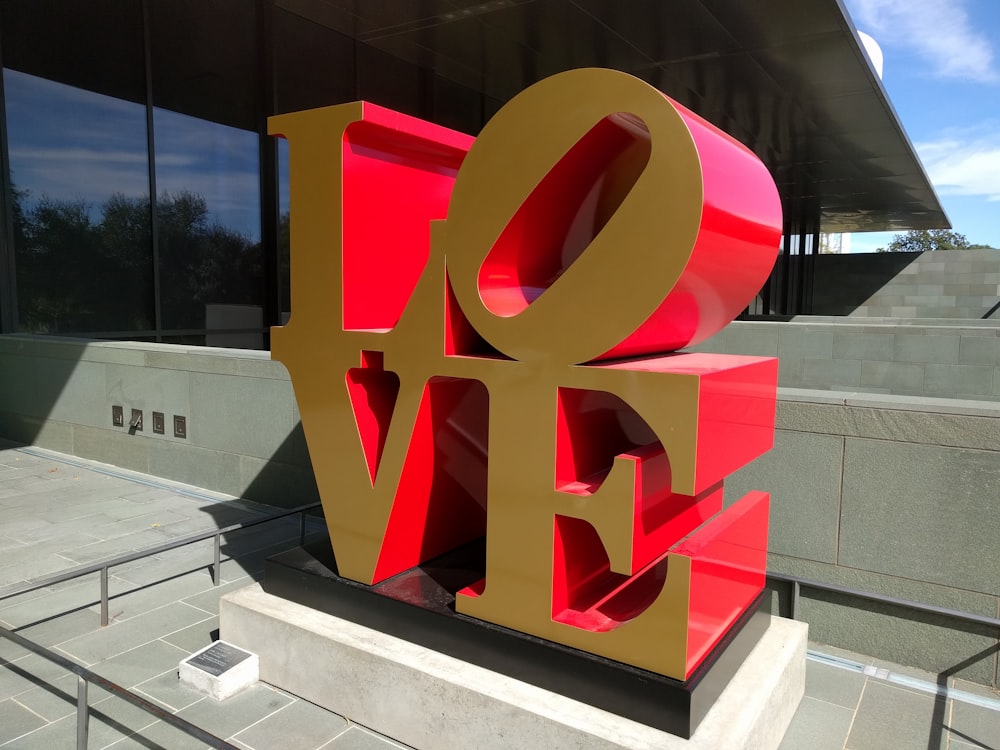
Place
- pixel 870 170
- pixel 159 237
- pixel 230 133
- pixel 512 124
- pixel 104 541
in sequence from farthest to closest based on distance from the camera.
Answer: pixel 870 170, pixel 230 133, pixel 159 237, pixel 104 541, pixel 512 124

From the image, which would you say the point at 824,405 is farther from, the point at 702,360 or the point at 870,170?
the point at 870,170

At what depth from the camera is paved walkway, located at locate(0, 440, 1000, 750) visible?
438 cm

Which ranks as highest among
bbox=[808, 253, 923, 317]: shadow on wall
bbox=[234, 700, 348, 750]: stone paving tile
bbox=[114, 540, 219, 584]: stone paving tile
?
bbox=[808, 253, 923, 317]: shadow on wall

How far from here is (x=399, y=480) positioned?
15.4 feet

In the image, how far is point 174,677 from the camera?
5.03 meters

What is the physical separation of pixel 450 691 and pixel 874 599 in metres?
2.95

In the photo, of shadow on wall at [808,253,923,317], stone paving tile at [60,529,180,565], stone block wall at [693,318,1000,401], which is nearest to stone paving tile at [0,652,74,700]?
stone paving tile at [60,529,180,565]

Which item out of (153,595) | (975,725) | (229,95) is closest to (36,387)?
(229,95)

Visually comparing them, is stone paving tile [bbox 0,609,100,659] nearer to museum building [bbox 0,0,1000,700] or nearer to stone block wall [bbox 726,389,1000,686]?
museum building [bbox 0,0,1000,700]

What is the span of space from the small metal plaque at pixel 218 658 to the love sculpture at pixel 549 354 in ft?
3.01

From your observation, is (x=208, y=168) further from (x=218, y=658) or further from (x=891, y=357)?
(x=891, y=357)

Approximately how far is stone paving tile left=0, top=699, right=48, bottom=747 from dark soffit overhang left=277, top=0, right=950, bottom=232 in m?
10.5

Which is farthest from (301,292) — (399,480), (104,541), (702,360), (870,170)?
(870,170)

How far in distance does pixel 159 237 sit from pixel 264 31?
475 centimetres
